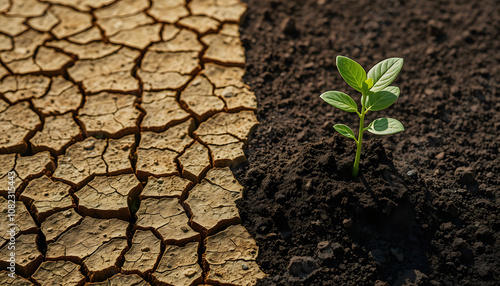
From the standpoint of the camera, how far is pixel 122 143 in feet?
10.5

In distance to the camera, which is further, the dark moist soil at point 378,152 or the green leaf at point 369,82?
the dark moist soil at point 378,152

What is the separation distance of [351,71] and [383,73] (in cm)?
17

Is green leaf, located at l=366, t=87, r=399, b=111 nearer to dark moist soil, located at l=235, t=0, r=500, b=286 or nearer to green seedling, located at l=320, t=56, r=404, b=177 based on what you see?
green seedling, located at l=320, t=56, r=404, b=177

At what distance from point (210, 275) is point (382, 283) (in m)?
0.87

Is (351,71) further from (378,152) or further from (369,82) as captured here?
(378,152)

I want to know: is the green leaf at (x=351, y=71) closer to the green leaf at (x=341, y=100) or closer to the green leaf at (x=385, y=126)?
the green leaf at (x=341, y=100)

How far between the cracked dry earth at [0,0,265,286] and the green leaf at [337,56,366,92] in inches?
37.1

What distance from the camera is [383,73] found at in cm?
244

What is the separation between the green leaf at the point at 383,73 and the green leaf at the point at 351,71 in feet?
0.23

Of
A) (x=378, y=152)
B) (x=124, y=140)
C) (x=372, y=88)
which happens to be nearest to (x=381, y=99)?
(x=372, y=88)

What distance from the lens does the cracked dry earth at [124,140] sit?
8.58 ft

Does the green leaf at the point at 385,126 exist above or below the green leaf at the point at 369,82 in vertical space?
below

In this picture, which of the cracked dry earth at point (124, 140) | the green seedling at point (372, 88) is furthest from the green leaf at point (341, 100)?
the cracked dry earth at point (124, 140)

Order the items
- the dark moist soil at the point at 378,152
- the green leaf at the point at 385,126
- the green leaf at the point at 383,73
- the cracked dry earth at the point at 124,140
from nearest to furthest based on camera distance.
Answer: the green leaf at the point at 385,126 < the green leaf at the point at 383,73 < the dark moist soil at the point at 378,152 < the cracked dry earth at the point at 124,140
